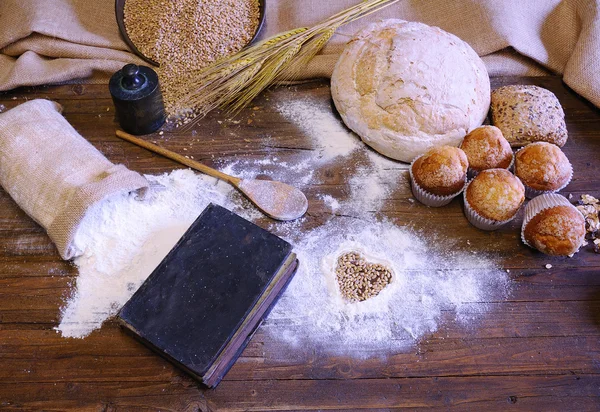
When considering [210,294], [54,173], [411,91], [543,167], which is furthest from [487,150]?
[54,173]

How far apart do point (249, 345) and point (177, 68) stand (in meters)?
1.17

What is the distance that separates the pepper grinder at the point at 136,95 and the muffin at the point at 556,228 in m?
1.46

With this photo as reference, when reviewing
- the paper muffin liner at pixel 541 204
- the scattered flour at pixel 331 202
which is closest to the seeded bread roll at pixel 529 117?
the paper muffin liner at pixel 541 204

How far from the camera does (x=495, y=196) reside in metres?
1.84

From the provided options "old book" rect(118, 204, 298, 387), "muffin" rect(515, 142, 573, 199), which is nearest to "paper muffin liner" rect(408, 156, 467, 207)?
"muffin" rect(515, 142, 573, 199)

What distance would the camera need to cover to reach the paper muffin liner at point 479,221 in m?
1.90

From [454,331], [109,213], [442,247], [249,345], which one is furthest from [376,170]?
[109,213]

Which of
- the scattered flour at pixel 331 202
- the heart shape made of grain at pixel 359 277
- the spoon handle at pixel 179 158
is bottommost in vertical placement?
the heart shape made of grain at pixel 359 277

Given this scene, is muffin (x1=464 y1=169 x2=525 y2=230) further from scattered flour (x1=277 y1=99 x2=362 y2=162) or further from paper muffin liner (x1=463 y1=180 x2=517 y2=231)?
scattered flour (x1=277 y1=99 x2=362 y2=162)

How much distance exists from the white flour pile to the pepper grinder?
259 mm

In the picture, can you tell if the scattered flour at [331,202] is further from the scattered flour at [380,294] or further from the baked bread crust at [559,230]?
the baked bread crust at [559,230]

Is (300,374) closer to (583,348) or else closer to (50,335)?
(50,335)

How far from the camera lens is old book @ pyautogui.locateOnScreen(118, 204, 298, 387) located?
1.57 meters

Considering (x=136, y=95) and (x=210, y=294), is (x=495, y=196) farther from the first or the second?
(x=136, y=95)
